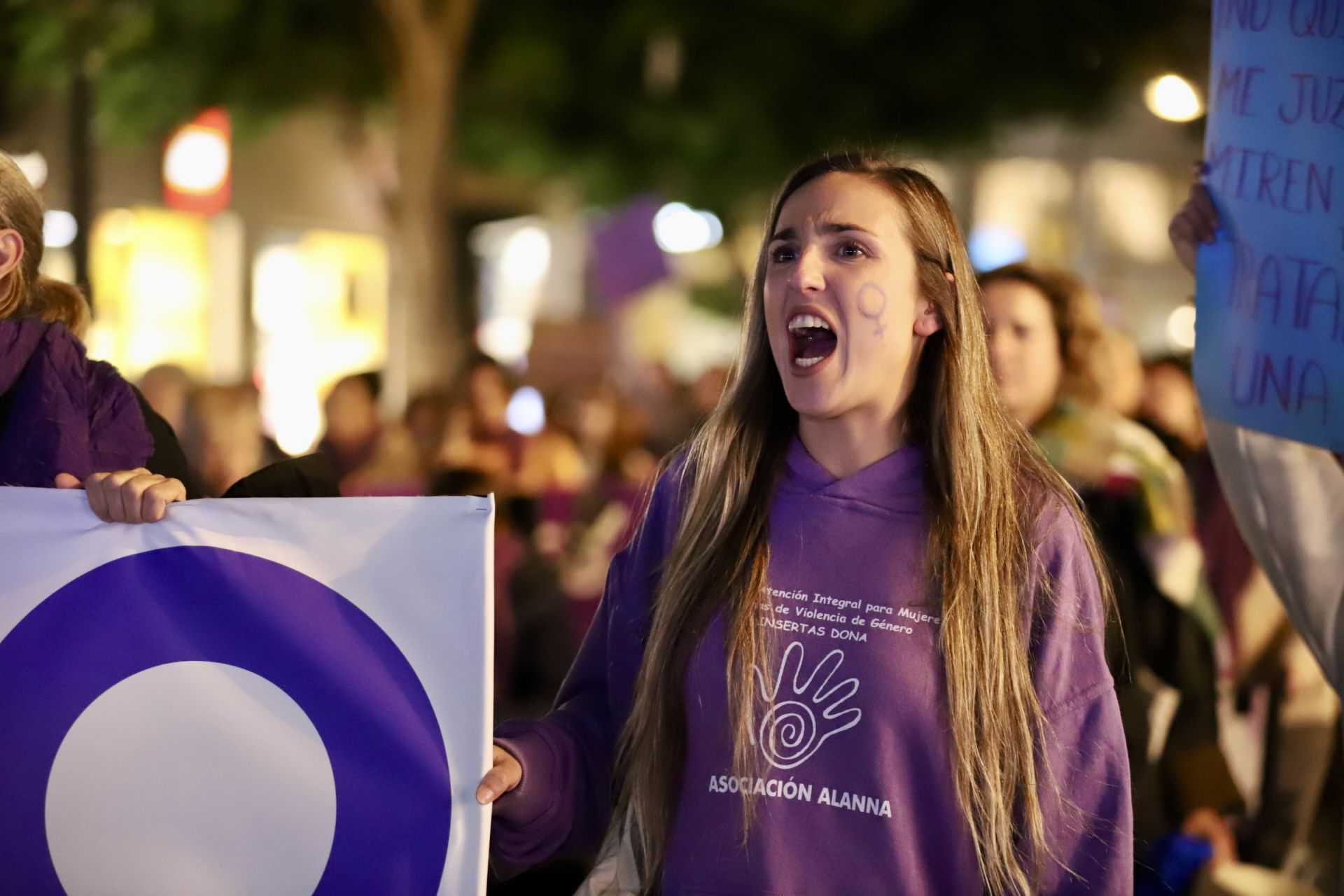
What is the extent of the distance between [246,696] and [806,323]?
116 cm

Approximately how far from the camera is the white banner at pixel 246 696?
2.61 meters

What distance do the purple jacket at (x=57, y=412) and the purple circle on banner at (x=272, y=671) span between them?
0.66ft

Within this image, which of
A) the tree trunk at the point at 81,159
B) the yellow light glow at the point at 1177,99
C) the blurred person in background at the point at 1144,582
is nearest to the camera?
the blurred person in background at the point at 1144,582

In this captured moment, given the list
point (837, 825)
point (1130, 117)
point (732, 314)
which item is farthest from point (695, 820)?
point (1130, 117)

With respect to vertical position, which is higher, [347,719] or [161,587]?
[161,587]

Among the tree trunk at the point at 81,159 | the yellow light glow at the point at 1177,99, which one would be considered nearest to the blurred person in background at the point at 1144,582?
the yellow light glow at the point at 1177,99

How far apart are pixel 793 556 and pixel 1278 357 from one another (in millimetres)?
1194

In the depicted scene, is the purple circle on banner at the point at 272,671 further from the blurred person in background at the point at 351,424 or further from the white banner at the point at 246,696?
the blurred person in background at the point at 351,424

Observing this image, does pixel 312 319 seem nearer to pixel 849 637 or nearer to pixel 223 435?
pixel 223 435

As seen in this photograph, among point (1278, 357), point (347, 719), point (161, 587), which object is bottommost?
point (347, 719)

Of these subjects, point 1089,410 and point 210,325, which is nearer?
point 1089,410

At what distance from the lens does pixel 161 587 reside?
8.75 feet

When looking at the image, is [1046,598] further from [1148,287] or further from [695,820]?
[1148,287]

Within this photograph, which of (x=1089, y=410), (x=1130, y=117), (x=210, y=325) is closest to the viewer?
(x=1089, y=410)
